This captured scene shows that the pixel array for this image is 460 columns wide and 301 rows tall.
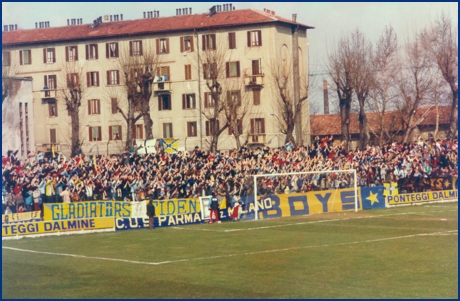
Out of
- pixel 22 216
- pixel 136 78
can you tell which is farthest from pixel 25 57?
pixel 22 216

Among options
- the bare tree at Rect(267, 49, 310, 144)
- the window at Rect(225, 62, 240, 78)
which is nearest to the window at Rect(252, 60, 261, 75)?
the window at Rect(225, 62, 240, 78)

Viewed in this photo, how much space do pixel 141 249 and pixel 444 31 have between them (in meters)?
35.4

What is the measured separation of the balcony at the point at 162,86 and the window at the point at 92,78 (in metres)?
4.77

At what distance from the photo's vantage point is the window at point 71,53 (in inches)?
2682

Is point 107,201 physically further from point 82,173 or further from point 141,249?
point 141,249

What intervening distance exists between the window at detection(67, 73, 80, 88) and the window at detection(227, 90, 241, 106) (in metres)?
12.0

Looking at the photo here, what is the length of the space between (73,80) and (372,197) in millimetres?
28938

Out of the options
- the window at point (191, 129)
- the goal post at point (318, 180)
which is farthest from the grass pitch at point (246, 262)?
the window at point (191, 129)

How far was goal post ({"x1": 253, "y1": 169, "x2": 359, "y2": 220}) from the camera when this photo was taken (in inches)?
1743

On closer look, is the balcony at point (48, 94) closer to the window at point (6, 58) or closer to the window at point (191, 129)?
the window at point (6, 58)

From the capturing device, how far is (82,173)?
42.0 meters

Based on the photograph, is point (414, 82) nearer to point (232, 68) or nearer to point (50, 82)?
point (232, 68)

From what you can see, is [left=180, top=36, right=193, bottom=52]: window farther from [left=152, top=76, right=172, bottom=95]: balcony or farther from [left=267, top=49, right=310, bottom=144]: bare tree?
[left=267, top=49, right=310, bottom=144]: bare tree

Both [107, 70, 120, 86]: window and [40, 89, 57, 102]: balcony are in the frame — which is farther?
[40, 89, 57, 102]: balcony
